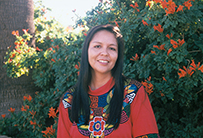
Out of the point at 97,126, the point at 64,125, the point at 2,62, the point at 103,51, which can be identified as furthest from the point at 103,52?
the point at 2,62

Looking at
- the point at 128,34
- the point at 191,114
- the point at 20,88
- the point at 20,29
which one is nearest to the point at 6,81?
the point at 20,88

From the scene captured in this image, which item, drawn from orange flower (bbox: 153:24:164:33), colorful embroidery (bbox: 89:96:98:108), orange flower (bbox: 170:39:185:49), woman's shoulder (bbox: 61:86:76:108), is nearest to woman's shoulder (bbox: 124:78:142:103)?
colorful embroidery (bbox: 89:96:98:108)

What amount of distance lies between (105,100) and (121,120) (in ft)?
0.74

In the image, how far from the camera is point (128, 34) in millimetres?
3078

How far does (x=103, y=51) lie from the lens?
1.74 metres

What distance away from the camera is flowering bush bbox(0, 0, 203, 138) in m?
2.52

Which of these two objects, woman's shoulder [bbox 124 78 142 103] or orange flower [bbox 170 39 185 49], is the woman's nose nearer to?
woman's shoulder [bbox 124 78 142 103]

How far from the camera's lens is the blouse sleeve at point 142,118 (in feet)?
5.11

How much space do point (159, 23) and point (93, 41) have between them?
47.6 inches

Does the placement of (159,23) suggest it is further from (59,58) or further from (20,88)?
(20,88)

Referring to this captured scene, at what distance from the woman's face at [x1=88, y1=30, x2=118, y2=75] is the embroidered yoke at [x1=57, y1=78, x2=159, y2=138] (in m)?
0.17

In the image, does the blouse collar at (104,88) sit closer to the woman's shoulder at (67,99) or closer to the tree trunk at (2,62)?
the woman's shoulder at (67,99)

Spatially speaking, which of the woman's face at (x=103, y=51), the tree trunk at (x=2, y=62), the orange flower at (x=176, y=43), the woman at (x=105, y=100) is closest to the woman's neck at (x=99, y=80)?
the woman at (x=105, y=100)

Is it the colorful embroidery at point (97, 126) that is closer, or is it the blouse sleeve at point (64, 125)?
the colorful embroidery at point (97, 126)
